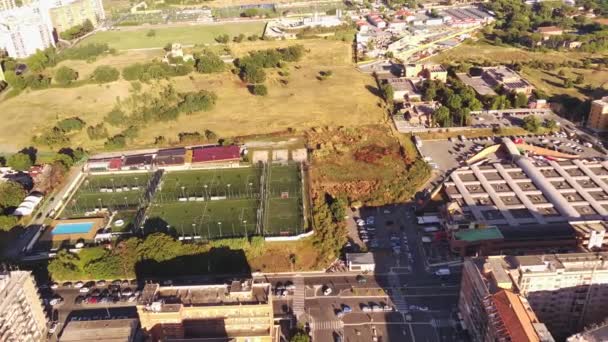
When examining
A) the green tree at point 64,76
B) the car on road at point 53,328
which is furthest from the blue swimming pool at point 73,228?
the green tree at point 64,76

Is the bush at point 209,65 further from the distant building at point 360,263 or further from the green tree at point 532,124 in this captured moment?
the distant building at point 360,263

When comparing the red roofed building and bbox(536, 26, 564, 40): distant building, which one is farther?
bbox(536, 26, 564, 40): distant building

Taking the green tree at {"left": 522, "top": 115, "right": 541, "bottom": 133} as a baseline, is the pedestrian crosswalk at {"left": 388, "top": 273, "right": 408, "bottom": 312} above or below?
below

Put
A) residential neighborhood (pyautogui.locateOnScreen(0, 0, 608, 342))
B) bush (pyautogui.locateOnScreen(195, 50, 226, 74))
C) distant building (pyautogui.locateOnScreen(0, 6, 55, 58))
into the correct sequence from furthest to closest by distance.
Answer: distant building (pyautogui.locateOnScreen(0, 6, 55, 58))
bush (pyautogui.locateOnScreen(195, 50, 226, 74))
residential neighborhood (pyautogui.locateOnScreen(0, 0, 608, 342))

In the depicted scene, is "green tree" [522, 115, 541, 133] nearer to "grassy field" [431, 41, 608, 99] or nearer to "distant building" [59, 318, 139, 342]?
"grassy field" [431, 41, 608, 99]

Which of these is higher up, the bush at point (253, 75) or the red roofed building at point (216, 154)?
the bush at point (253, 75)

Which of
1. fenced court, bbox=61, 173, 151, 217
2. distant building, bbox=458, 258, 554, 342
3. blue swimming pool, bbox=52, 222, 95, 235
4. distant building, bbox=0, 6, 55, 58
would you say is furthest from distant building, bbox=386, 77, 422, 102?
distant building, bbox=0, 6, 55, 58

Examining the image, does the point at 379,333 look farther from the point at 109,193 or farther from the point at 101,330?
the point at 109,193

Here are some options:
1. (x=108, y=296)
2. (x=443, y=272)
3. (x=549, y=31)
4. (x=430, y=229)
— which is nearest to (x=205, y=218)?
(x=108, y=296)
